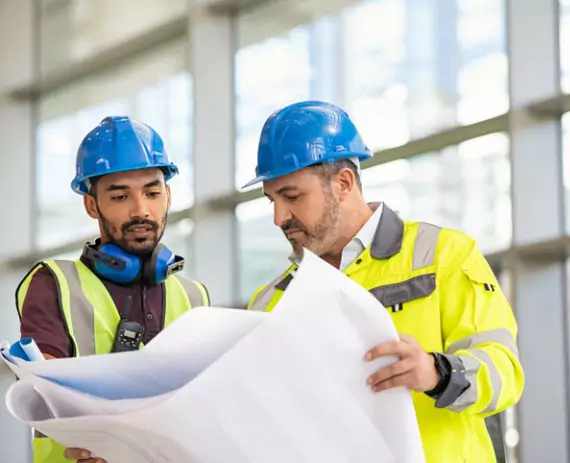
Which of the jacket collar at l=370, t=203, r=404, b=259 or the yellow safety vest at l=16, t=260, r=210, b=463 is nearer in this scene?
the jacket collar at l=370, t=203, r=404, b=259

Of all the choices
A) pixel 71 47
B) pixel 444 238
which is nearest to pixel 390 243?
pixel 444 238

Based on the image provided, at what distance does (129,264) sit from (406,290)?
30.6 inches

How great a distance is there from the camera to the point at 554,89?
5.17m

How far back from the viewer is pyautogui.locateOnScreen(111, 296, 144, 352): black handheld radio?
278 cm

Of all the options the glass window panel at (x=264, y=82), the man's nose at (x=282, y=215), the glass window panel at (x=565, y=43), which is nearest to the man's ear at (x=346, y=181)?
the man's nose at (x=282, y=215)

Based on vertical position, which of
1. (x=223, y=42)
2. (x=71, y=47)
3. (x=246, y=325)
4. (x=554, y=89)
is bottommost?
(x=246, y=325)

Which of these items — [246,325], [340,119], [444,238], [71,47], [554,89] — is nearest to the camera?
[246,325]

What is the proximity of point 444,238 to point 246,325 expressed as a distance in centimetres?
71

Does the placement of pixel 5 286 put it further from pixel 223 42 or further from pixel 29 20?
pixel 223 42

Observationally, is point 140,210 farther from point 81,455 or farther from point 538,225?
point 538,225

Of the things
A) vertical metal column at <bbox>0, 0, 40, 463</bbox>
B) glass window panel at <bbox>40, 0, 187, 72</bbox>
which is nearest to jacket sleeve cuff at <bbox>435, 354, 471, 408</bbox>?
glass window panel at <bbox>40, 0, 187, 72</bbox>

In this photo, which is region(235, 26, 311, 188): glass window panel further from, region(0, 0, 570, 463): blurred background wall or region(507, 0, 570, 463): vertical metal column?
region(507, 0, 570, 463): vertical metal column

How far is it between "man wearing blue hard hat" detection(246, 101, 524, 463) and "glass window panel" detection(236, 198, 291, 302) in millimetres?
4240

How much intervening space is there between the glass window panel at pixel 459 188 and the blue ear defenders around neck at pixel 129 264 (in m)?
2.76
